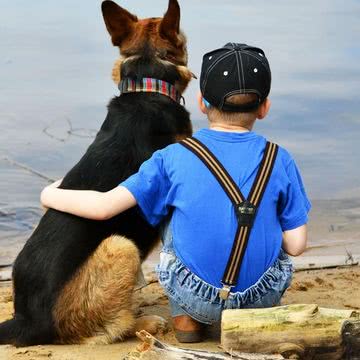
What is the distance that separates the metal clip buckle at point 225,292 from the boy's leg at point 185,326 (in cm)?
32

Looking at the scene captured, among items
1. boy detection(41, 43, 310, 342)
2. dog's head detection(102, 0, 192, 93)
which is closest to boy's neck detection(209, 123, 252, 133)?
boy detection(41, 43, 310, 342)

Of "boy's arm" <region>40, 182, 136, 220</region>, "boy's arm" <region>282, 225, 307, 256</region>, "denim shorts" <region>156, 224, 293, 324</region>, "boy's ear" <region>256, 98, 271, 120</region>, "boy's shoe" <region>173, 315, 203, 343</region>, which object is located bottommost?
"boy's shoe" <region>173, 315, 203, 343</region>

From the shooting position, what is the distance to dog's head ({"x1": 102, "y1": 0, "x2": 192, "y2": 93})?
525cm

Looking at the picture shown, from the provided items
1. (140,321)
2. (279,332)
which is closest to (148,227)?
(140,321)

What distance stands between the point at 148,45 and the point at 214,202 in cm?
144

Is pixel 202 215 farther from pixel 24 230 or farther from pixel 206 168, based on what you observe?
pixel 24 230

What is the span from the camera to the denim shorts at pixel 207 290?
437 cm

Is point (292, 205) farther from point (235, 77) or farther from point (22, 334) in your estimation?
point (22, 334)

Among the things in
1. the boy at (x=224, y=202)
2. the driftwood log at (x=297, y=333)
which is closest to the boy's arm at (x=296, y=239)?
the boy at (x=224, y=202)

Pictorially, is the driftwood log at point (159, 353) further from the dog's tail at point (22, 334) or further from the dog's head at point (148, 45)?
the dog's head at point (148, 45)

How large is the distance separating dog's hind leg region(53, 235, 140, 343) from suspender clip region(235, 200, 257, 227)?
67cm

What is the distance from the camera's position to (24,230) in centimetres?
825

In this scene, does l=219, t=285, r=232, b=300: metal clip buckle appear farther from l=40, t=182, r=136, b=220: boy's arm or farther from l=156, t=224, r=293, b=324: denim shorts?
l=40, t=182, r=136, b=220: boy's arm

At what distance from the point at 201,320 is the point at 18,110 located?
659cm
